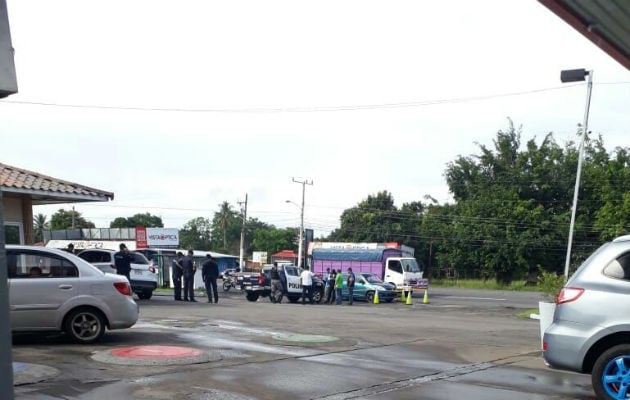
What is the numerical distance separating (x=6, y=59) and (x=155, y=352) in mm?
6585

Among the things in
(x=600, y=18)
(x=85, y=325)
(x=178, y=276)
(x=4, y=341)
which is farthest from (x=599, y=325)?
(x=178, y=276)

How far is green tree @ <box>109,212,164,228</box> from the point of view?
4466 inches

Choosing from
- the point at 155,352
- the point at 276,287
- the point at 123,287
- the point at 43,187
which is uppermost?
the point at 43,187

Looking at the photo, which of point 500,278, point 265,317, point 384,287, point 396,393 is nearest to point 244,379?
point 396,393

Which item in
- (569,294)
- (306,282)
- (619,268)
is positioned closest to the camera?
(619,268)

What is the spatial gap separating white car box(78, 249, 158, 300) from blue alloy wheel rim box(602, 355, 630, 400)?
658 inches

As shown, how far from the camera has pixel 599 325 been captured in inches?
272

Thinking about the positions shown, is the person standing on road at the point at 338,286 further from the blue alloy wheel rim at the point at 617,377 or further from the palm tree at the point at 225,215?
the palm tree at the point at 225,215

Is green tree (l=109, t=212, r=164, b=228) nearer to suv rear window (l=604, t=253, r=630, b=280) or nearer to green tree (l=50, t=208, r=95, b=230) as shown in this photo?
green tree (l=50, t=208, r=95, b=230)

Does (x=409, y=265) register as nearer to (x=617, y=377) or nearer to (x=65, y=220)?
(x=617, y=377)

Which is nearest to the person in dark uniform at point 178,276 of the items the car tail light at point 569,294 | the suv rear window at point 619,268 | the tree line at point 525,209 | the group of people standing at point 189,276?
the group of people standing at point 189,276

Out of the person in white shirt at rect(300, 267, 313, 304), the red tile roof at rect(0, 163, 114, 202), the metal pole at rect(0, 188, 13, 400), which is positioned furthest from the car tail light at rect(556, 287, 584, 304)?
the person in white shirt at rect(300, 267, 313, 304)

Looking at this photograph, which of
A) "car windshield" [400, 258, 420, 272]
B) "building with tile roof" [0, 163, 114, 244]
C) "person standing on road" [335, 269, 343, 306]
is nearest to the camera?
"building with tile roof" [0, 163, 114, 244]

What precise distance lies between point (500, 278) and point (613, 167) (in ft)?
46.1
